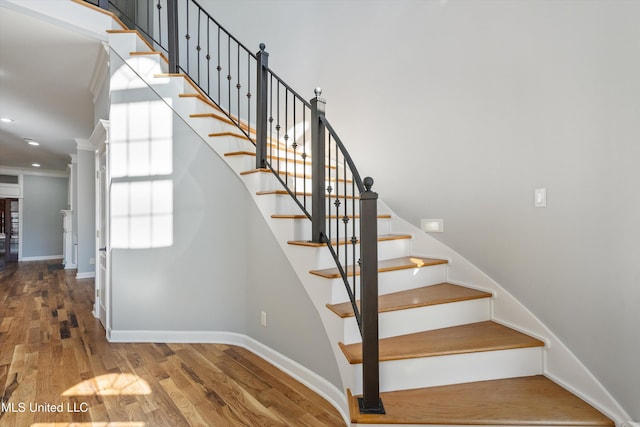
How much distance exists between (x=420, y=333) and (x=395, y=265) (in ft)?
1.72

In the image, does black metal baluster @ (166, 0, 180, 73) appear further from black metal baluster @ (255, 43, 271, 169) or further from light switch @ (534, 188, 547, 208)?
light switch @ (534, 188, 547, 208)

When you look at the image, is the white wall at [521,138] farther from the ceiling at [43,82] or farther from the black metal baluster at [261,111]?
the ceiling at [43,82]

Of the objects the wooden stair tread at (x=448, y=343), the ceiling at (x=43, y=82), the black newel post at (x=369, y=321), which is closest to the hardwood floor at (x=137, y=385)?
the black newel post at (x=369, y=321)

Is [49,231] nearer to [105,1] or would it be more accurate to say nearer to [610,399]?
[105,1]

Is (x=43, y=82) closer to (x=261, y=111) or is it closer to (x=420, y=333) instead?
(x=261, y=111)

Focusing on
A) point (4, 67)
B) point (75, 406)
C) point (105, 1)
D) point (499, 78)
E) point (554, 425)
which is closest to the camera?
point (554, 425)

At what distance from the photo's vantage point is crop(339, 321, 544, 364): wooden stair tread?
5.55 feet

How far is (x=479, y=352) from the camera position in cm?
175

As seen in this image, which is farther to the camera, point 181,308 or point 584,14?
point 181,308

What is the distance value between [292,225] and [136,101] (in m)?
1.96

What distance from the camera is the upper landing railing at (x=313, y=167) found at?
5.06 feet

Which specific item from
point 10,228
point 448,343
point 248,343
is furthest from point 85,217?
point 448,343

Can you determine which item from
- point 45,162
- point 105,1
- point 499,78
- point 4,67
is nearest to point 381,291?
point 499,78

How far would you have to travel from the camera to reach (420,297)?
2.12 meters
